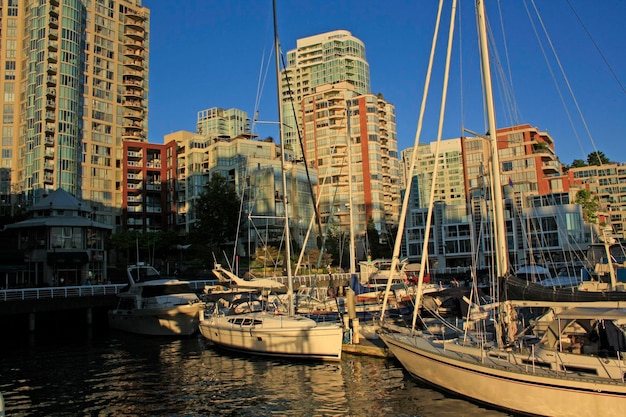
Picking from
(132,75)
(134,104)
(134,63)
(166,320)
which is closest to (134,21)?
(134,63)

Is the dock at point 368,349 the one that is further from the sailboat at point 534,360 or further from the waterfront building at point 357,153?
the waterfront building at point 357,153

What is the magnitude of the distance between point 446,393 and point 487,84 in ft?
38.9

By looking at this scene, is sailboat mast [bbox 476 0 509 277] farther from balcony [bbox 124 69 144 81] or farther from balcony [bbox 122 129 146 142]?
balcony [bbox 124 69 144 81]

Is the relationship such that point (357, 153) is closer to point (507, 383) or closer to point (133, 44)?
point (133, 44)

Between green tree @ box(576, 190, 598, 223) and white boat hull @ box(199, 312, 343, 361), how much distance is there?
282 ft

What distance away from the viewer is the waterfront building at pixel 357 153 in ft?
389

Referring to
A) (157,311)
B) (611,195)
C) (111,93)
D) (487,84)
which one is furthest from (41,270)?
(611,195)

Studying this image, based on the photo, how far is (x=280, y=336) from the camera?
27.7 m

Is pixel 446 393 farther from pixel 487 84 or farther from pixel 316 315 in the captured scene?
pixel 316 315

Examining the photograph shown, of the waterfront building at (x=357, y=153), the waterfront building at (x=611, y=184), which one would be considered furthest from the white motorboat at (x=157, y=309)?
the waterfront building at (x=611, y=184)

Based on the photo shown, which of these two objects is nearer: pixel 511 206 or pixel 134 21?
pixel 511 206

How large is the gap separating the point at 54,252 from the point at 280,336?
121 ft

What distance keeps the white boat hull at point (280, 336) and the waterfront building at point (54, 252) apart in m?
30.0

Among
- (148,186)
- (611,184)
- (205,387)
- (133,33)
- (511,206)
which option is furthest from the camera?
(611,184)
